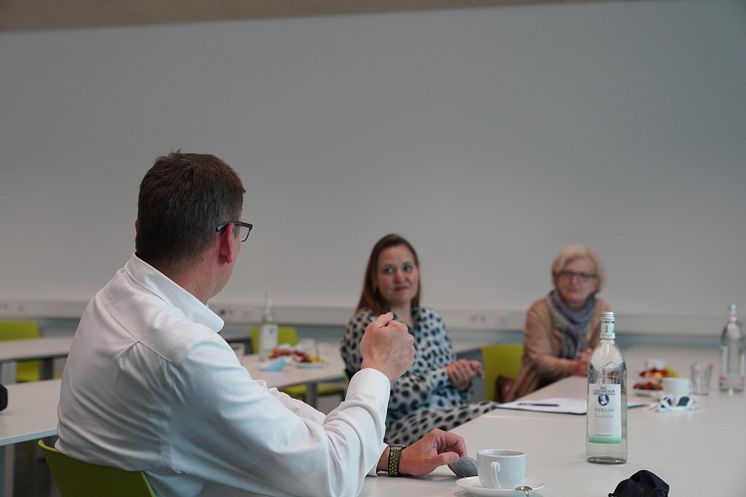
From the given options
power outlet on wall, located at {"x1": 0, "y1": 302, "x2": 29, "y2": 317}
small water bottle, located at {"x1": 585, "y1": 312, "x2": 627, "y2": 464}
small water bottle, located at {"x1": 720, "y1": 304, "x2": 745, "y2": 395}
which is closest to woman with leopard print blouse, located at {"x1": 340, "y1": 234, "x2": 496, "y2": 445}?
small water bottle, located at {"x1": 720, "y1": 304, "x2": 745, "y2": 395}

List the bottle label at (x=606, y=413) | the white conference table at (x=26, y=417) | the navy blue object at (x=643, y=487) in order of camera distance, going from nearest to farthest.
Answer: the navy blue object at (x=643, y=487) → the bottle label at (x=606, y=413) → the white conference table at (x=26, y=417)

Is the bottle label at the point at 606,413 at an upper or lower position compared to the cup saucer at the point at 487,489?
upper

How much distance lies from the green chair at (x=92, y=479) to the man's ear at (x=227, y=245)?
0.40m

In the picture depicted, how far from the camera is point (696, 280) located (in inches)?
237

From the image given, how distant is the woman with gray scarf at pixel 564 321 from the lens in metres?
4.45

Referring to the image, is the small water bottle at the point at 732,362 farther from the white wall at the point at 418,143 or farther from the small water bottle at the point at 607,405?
the white wall at the point at 418,143

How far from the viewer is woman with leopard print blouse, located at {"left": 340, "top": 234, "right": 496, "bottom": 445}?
124 inches

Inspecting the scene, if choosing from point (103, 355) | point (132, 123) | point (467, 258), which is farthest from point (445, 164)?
point (103, 355)

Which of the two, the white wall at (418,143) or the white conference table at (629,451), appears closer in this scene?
the white conference table at (629,451)

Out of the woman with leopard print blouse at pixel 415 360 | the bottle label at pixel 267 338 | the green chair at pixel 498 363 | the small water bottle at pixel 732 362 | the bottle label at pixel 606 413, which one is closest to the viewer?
the bottle label at pixel 606 413

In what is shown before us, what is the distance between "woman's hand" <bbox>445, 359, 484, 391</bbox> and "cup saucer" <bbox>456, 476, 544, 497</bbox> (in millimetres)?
1695

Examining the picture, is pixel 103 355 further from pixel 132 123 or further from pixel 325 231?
pixel 132 123

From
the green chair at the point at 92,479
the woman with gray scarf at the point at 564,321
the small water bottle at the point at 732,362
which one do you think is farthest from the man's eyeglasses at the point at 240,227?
the woman with gray scarf at the point at 564,321

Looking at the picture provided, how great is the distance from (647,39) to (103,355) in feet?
17.7
